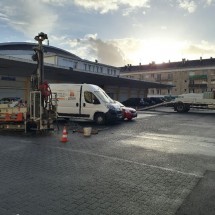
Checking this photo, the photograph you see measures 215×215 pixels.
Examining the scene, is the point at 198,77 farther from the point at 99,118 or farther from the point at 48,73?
the point at 99,118

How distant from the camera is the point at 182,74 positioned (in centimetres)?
8225

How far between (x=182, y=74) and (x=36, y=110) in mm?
75571

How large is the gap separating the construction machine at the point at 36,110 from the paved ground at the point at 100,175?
187 centimetres

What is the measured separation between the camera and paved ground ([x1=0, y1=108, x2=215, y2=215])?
4.63 m

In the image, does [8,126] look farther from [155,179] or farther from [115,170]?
[155,179]

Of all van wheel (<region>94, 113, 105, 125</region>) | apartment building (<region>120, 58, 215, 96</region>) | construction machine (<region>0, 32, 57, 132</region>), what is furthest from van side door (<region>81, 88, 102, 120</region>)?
apartment building (<region>120, 58, 215, 96</region>)

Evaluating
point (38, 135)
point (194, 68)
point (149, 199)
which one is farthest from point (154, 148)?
point (194, 68)

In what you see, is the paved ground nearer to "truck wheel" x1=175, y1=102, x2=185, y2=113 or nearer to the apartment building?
"truck wheel" x1=175, y1=102, x2=185, y2=113

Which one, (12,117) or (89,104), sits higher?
(89,104)

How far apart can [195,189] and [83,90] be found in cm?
1233

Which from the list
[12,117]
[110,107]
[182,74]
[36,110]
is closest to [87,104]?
[110,107]

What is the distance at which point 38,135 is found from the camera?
39.5 ft

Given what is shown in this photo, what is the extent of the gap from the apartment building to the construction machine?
68.0 m

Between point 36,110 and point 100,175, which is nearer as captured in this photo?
point 100,175
